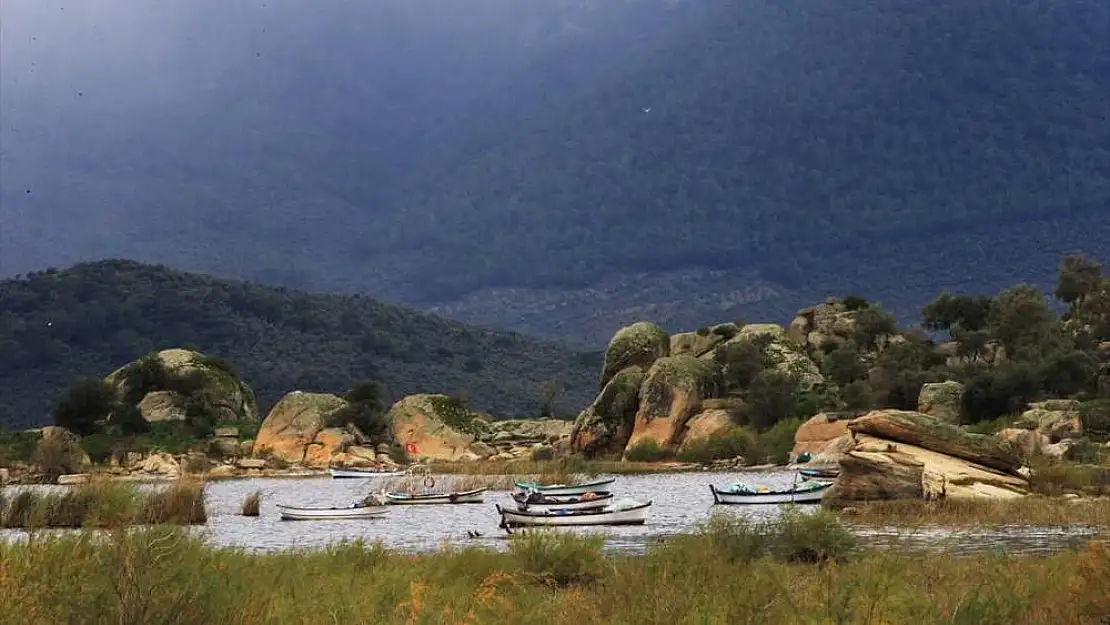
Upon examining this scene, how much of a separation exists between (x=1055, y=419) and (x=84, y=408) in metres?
66.4

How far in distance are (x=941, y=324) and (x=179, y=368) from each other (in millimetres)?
63821

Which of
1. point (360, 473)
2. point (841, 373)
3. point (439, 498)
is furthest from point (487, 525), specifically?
point (841, 373)

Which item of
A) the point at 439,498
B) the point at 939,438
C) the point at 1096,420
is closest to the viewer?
the point at 939,438

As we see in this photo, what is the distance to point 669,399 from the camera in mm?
86375

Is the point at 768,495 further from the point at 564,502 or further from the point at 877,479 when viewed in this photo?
the point at 877,479

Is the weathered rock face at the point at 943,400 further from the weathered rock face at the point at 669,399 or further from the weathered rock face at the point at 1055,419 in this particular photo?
the weathered rock face at the point at 669,399

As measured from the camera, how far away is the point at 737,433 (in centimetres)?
8012

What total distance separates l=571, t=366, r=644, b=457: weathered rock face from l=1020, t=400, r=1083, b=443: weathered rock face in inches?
1178

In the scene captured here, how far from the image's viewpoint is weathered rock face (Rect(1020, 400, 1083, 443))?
58219 millimetres

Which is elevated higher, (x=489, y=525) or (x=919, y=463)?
(x=919, y=463)

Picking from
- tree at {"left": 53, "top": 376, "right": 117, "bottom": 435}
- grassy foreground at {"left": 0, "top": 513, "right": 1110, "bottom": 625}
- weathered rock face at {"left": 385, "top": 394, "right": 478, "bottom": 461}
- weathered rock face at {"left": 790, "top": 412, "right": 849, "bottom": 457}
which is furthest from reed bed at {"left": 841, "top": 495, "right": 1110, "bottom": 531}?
tree at {"left": 53, "top": 376, "right": 117, "bottom": 435}

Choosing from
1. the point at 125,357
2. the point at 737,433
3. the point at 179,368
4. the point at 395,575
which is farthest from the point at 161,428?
the point at 395,575

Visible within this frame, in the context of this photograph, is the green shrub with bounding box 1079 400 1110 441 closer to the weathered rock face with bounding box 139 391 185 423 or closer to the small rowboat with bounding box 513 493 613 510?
the small rowboat with bounding box 513 493 613 510

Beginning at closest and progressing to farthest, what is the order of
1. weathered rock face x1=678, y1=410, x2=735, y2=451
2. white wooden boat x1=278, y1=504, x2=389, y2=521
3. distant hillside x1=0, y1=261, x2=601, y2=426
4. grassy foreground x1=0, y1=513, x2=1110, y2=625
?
grassy foreground x1=0, y1=513, x2=1110, y2=625 → white wooden boat x1=278, y1=504, x2=389, y2=521 → weathered rock face x1=678, y1=410, x2=735, y2=451 → distant hillside x1=0, y1=261, x2=601, y2=426
